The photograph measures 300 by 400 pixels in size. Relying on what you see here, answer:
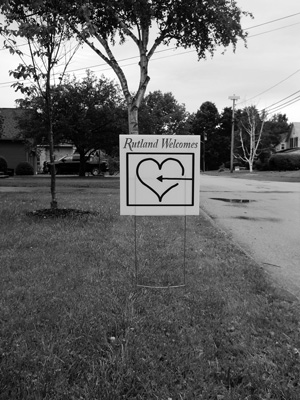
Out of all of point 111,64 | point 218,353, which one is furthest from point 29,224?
point 111,64

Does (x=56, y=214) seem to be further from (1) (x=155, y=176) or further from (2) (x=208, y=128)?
(2) (x=208, y=128)

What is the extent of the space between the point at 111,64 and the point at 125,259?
1173 centimetres

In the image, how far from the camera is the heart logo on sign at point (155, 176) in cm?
416

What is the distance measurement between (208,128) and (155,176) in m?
76.5

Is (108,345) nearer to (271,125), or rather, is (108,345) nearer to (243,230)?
(243,230)

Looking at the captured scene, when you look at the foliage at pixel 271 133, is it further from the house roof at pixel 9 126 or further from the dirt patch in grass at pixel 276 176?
the house roof at pixel 9 126

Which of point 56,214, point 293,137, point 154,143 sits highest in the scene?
point 293,137

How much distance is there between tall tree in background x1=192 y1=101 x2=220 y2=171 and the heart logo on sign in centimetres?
7346

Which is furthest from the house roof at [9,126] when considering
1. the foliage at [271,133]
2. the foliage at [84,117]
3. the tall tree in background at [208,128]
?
the tall tree in background at [208,128]

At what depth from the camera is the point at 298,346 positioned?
3027 mm

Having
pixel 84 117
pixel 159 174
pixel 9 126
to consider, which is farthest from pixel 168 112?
pixel 159 174

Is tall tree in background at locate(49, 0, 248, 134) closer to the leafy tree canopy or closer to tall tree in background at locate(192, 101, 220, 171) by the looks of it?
the leafy tree canopy

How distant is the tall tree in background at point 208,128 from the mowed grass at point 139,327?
240ft

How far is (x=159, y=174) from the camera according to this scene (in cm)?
419
